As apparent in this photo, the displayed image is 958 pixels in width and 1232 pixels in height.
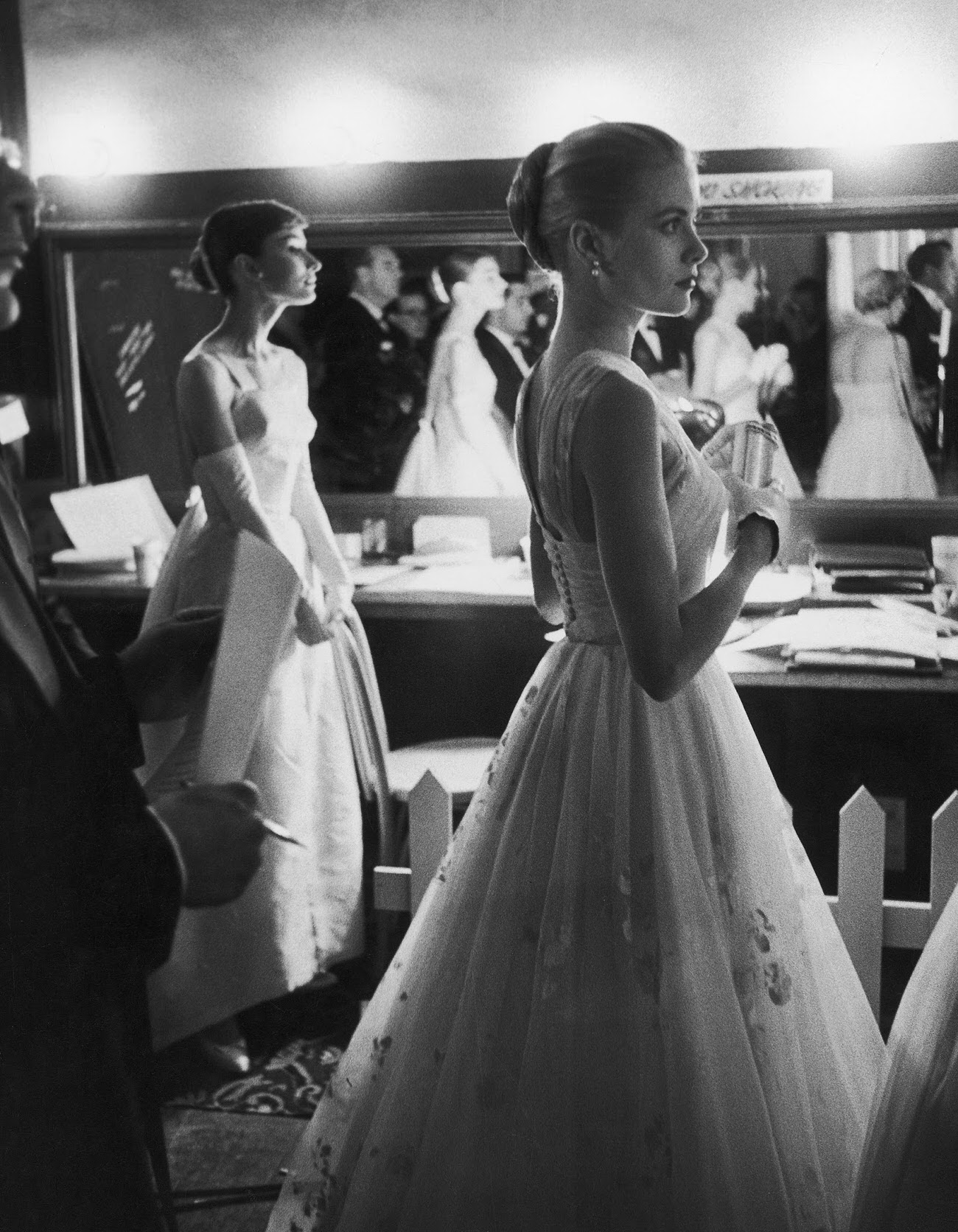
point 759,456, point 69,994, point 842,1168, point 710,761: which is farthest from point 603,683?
point 69,994

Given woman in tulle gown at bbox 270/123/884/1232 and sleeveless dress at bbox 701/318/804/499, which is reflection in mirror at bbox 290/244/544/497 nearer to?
sleeveless dress at bbox 701/318/804/499

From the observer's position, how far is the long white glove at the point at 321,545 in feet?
8.13

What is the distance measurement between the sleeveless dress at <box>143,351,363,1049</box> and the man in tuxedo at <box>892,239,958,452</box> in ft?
4.43

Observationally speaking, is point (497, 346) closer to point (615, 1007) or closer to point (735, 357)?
point (735, 357)

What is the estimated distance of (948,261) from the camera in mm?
2777

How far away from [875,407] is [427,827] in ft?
5.17

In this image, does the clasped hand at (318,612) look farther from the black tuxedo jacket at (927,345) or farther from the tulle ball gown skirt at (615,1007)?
the black tuxedo jacket at (927,345)

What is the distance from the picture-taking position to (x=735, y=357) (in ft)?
9.55

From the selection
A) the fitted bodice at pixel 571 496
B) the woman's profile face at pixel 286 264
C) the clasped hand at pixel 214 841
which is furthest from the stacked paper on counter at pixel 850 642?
the clasped hand at pixel 214 841

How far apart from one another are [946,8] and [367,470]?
164cm

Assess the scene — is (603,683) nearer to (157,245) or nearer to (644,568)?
(644,568)

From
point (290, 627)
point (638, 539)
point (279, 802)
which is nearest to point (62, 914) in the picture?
point (638, 539)

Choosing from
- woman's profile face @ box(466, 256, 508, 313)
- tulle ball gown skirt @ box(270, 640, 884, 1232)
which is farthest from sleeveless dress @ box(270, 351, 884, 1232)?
woman's profile face @ box(466, 256, 508, 313)

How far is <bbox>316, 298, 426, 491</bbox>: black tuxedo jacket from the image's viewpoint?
3.08 metres
